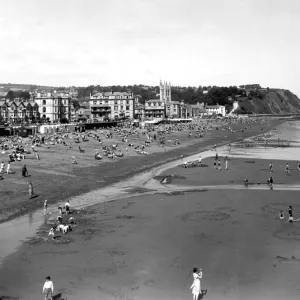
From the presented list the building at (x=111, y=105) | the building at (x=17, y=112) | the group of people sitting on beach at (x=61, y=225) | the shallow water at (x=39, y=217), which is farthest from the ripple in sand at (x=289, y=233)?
the building at (x=111, y=105)

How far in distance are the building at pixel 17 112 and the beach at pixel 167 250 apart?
81974 mm

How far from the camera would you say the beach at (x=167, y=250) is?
1515cm

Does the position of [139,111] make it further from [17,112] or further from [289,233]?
[289,233]

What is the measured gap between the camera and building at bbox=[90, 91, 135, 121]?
149875 millimetres

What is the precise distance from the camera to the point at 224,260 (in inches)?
701

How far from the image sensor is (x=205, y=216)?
25188mm

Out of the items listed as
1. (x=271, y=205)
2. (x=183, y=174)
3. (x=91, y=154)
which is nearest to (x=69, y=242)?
(x=271, y=205)

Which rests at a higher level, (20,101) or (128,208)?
(20,101)

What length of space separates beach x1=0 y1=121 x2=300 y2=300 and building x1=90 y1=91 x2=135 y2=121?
391 feet

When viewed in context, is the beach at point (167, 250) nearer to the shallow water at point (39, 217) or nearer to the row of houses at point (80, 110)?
the shallow water at point (39, 217)

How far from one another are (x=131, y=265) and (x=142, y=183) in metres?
19.7

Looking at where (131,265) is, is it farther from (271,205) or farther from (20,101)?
(20,101)

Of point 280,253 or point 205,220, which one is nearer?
point 280,253

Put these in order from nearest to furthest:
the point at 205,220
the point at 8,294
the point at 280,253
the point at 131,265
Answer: the point at 8,294
the point at 131,265
the point at 280,253
the point at 205,220
